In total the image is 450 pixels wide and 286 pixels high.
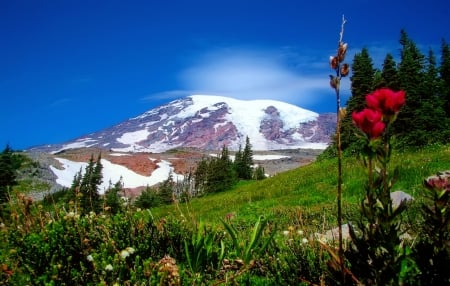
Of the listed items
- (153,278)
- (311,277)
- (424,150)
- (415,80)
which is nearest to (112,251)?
(153,278)

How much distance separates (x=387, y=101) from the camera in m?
2.12

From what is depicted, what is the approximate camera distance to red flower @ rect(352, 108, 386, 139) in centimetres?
202

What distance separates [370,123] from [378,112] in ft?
0.29

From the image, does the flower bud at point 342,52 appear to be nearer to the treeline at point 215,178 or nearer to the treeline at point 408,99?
the treeline at point 215,178

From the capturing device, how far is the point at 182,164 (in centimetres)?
10950

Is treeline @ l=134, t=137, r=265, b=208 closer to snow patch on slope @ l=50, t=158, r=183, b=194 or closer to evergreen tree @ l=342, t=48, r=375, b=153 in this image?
evergreen tree @ l=342, t=48, r=375, b=153

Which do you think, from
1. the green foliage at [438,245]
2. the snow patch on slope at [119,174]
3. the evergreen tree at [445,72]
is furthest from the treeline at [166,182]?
the snow patch on slope at [119,174]

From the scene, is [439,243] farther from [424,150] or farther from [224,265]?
[424,150]

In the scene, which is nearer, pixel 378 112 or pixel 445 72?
pixel 378 112

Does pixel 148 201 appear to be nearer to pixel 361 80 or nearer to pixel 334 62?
pixel 361 80

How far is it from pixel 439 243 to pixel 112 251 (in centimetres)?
288

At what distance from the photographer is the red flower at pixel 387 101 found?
2088 mm

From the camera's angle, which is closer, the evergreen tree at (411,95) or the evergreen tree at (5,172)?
the evergreen tree at (5,172)

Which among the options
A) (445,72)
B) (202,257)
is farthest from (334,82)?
(445,72)
